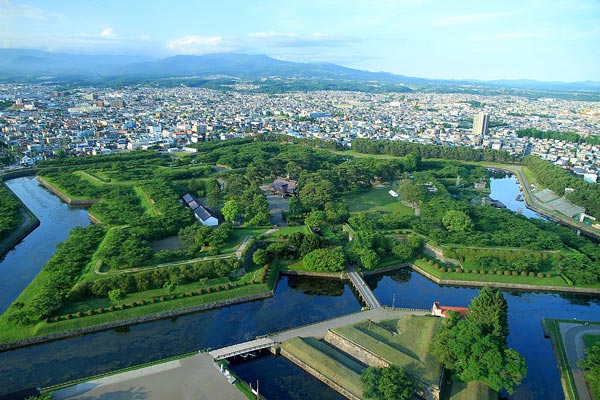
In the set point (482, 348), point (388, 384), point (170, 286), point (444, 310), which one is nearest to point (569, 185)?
point (444, 310)

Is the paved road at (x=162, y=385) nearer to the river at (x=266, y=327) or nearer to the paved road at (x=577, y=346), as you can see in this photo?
the river at (x=266, y=327)

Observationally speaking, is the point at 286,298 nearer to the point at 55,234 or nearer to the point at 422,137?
the point at 55,234

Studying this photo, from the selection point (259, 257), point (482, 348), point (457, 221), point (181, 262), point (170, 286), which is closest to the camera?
point (482, 348)

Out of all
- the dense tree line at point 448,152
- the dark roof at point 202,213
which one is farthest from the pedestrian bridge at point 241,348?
the dense tree line at point 448,152

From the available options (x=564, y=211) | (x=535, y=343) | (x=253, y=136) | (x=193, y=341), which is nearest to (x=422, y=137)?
(x=253, y=136)

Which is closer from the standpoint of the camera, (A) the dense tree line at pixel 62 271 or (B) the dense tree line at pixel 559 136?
(A) the dense tree line at pixel 62 271

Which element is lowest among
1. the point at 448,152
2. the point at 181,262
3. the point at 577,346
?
the point at 577,346

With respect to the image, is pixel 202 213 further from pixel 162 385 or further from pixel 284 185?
pixel 162 385
